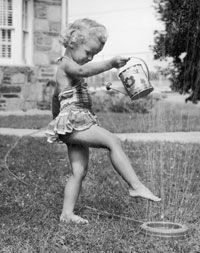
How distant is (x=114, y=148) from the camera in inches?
124

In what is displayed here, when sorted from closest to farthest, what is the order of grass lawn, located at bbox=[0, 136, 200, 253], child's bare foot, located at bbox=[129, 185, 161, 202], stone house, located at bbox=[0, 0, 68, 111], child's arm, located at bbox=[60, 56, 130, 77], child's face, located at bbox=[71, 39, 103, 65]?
grass lawn, located at bbox=[0, 136, 200, 253] < child's bare foot, located at bbox=[129, 185, 161, 202] < child's arm, located at bbox=[60, 56, 130, 77] < child's face, located at bbox=[71, 39, 103, 65] < stone house, located at bbox=[0, 0, 68, 111]

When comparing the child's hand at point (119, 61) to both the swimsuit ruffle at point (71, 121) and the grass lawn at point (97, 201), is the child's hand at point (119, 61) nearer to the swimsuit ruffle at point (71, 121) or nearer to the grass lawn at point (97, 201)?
the swimsuit ruffle at point (71, 121)

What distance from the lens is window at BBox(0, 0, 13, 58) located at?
12.0 m

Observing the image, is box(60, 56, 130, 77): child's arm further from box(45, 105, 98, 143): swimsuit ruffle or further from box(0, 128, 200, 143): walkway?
box(0, 128, 200, 143): walkway

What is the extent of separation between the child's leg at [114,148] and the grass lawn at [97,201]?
247 millimetres

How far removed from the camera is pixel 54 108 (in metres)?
3.57

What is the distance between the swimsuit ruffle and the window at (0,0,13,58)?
9.04m

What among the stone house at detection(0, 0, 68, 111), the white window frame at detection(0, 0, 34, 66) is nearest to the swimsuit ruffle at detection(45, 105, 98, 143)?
the stone house at detection(0, 0, 68, 111)

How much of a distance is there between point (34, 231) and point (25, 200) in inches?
32.7

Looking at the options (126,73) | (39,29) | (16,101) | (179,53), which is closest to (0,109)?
(16,101)

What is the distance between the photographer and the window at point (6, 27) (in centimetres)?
1199

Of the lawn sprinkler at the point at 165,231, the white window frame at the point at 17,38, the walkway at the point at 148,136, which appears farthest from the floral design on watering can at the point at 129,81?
the white window frame at the point at 17,38

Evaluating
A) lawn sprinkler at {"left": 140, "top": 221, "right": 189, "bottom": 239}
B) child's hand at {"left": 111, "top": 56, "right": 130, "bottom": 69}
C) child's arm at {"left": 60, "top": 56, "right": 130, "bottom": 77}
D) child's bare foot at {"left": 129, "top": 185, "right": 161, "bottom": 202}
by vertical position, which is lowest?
lawn sprinkler at {"left": 140, "top": 221, "right": 189, "bottom": 239}

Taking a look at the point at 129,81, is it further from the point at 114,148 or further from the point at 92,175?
the point at 92,175
